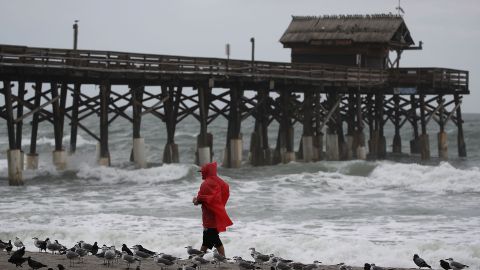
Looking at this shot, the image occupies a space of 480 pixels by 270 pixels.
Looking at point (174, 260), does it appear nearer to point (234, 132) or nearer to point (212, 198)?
point (212, 198)

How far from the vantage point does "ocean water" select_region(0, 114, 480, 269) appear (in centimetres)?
1906

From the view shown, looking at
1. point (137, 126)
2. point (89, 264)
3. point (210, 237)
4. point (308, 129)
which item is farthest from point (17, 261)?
point (308, 129)

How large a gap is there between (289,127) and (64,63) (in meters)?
11.8

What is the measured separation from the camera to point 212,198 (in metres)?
15.7

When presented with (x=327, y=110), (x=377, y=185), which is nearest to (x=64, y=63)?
(x=377, y=185)

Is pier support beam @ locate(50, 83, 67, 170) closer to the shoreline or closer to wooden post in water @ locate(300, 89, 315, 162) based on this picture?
wooden post in water @ locate(300, 89, 315, 162)

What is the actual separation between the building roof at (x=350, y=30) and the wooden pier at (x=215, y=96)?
1162 mm

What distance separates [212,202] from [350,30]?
30.6m

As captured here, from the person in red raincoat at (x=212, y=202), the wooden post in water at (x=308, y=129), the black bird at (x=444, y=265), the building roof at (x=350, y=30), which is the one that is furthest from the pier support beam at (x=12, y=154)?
the building roof at (x=350, y=30)

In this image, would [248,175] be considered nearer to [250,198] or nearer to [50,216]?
[250,198]

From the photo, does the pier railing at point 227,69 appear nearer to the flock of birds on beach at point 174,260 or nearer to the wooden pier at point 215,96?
the wooden pier at point 215,96

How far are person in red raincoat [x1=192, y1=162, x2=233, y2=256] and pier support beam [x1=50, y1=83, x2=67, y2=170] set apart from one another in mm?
15813

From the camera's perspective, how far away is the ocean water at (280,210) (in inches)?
750

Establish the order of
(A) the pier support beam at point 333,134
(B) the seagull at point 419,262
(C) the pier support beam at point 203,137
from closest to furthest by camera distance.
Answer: (B) the seagull at point 419,262 < (C) the pier support beam at point 203,137 < (A) the pier support beam at point 333,134
